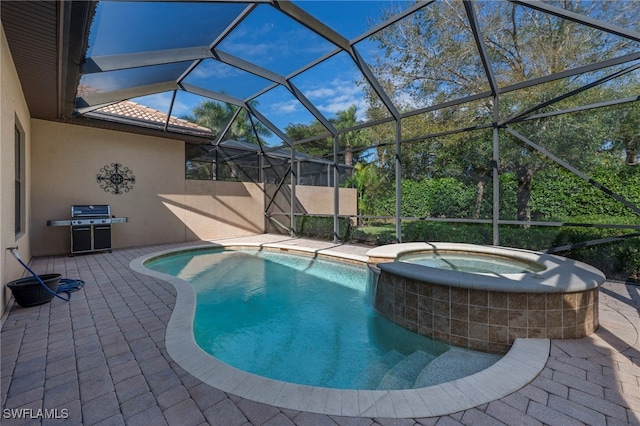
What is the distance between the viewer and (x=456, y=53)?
7.18 meters

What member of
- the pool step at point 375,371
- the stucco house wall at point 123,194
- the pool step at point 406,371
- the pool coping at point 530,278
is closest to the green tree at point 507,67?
the pool coping at point 530,278

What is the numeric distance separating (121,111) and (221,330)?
26.2 feet


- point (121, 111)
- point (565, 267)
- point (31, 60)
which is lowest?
point (565, 267)

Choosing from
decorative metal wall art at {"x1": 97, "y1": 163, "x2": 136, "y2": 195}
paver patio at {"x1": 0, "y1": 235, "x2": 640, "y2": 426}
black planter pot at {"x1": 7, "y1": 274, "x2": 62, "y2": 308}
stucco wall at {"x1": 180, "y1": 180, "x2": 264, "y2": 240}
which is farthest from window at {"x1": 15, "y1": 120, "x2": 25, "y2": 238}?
stucco wall at {"x1": 180, "y1": 180, "x2": 264, "y2": 240}

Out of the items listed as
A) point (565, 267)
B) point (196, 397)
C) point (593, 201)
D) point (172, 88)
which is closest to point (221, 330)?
point (196, 397)

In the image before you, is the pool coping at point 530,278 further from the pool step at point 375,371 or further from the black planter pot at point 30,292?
the black planter pot at point 30,292

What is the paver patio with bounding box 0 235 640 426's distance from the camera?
68.8 inches

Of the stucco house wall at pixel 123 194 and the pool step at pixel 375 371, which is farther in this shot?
the stucco house wall at pixel 123 194

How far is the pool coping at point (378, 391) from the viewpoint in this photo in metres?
1.80

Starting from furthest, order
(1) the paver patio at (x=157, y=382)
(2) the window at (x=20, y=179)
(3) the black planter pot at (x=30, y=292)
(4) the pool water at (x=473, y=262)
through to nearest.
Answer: (2) the window at (x=20, y=179), (4) the pool water at (x=473, y=262), (3) the black planter pot at (x=30, y=292), (1) the paver patio at (x=157, y=382)

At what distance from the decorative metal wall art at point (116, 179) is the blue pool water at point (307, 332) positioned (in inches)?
154

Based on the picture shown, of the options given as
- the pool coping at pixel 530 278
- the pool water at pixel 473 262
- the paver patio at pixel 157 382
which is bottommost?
the paver patio at pixel 157 382

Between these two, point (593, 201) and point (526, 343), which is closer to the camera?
point (526, 343)

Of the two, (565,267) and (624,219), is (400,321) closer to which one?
(565,267)
